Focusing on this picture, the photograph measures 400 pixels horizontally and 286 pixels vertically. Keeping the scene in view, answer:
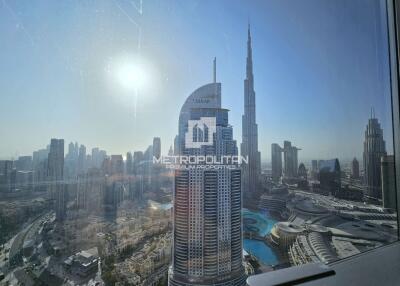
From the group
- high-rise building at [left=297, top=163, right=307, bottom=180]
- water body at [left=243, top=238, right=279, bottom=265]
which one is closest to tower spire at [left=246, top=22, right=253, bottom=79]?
high-rise building at [left=297, top=163, right=307, bottom=180]

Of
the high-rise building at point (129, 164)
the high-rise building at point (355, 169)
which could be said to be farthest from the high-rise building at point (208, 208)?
the high-rise building at point (355, 169)

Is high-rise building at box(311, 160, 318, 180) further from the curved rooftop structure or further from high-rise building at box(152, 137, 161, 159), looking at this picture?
high-rise building at box(152, 137, 161, 159)

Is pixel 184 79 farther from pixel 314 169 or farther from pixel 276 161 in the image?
pixel 314 169

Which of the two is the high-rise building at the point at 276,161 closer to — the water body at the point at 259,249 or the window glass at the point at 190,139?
Result: the window glass at the point at 190,139

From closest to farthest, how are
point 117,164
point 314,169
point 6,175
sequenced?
point 6,175 < point 117,164 < point 314,169

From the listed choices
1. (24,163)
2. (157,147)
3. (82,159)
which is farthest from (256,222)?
(24,163)

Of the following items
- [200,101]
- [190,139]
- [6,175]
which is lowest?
[6,175]
